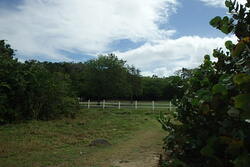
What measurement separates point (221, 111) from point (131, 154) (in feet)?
21.4

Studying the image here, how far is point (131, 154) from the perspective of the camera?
7.42 meters

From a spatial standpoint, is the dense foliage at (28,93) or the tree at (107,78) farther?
the tree at (107,78)

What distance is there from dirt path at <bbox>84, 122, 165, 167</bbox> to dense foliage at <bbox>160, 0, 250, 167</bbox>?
4.84m

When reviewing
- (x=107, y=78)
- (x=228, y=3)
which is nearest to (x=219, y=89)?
(x=228, y=3)

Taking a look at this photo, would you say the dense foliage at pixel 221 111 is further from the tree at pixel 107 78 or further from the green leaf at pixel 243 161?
the tree at pixel 107 78

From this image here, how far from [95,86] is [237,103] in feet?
87.2

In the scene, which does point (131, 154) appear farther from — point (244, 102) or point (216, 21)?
point (244, 102)

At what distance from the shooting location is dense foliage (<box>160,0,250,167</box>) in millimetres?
848

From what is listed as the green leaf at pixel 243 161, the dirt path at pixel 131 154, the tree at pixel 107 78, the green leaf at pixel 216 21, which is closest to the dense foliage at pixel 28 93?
the dirt path at pixel 131 154

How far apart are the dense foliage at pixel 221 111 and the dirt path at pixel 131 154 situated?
4843 millimetres

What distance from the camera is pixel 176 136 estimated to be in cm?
158

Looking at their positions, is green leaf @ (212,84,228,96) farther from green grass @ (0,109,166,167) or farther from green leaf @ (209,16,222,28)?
green grass @ (0,109,166,167)

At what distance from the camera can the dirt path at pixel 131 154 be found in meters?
6.38

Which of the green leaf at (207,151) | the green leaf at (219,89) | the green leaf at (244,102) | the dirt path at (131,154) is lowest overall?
the dirt path at (131,154)
